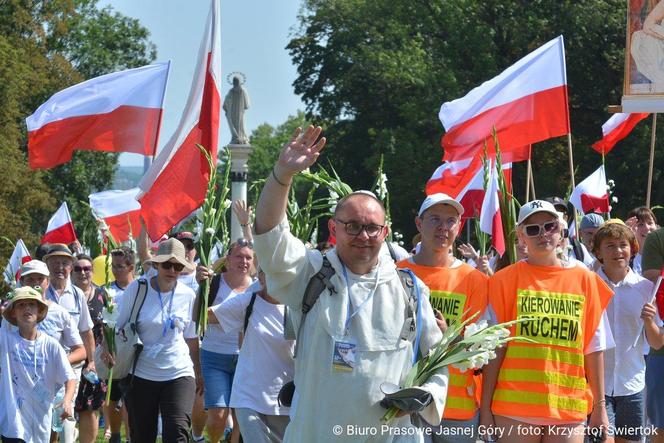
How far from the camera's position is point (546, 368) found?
6.82 m

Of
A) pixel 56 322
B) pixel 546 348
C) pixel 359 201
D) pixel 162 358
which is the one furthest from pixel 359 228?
pixel 56 322

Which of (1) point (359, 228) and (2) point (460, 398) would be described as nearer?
(1) point (359, 228)

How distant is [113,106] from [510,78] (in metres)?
4.55

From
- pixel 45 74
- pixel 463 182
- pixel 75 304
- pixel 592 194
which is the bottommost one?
pixel 75 304

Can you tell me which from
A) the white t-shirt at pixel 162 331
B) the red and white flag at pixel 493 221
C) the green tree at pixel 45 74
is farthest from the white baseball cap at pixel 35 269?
the green tree at pixel 45 74

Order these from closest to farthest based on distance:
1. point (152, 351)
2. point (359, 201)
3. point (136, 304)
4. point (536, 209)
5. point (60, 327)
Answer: point (359, 201) < point (536, 209) < point (152, 351) < point (136, 304) < point (60, 327)

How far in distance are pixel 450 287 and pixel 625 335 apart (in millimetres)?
2132

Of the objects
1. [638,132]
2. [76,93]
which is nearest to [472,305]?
[76,93]

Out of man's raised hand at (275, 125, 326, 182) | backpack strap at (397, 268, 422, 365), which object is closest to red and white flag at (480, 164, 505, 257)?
backpack strap at (397, 268, 422, 365)

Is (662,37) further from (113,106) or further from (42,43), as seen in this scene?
(42,43)

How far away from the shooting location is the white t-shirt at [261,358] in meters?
8.14

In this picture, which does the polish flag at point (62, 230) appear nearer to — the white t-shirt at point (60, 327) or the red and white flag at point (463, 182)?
the red and white flag at point (463, 182)

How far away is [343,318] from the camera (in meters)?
5.23

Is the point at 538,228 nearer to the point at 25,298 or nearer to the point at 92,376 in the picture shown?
the point at 25,298
